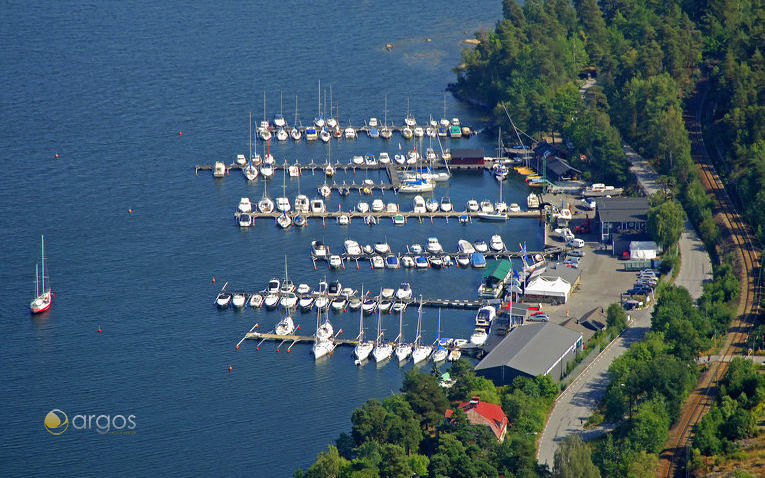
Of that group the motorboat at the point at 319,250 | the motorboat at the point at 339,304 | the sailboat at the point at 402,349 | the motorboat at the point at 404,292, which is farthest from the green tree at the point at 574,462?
the motorboat at the point at 319,250

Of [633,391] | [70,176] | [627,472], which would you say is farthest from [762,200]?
[70,176]

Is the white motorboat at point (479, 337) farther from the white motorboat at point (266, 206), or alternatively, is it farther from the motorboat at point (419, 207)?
the white motorboat at point (266, 206)

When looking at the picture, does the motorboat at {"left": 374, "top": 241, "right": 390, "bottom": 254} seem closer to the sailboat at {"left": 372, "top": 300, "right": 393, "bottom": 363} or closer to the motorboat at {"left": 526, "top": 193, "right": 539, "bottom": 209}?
the sailboat at {"left": 372, "top": 300, "right": 393, "bottom": 363}

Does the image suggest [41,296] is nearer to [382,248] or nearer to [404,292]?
[382,248]

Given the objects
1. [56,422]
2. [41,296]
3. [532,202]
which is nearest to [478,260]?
[532,202]

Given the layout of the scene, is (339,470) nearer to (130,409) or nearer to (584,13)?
(130,409)

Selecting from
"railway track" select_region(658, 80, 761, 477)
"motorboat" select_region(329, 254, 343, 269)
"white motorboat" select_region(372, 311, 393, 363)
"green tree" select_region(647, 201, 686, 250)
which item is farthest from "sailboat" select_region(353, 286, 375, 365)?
"green tree" select_region(647, 201, 686, 250)

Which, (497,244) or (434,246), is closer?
(434,246)
